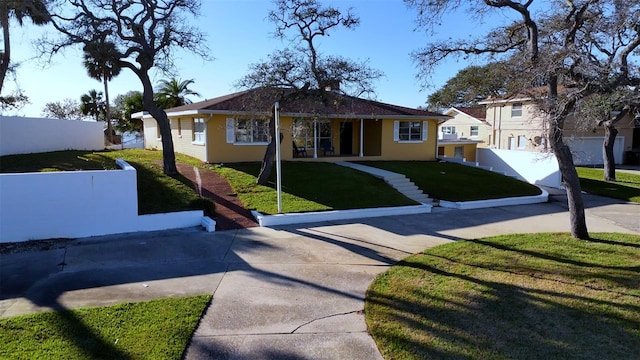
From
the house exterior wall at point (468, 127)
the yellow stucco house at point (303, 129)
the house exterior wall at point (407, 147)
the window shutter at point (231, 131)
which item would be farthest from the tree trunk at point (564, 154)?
the house exterior wall at point (468, 127)

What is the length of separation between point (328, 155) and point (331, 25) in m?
9.90

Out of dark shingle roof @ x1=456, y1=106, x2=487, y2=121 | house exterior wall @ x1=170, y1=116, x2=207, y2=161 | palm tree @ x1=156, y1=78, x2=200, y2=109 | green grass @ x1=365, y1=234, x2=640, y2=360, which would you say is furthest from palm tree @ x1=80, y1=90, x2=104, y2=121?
green grass @ x1=365, y1=234, x2=640, y2=360

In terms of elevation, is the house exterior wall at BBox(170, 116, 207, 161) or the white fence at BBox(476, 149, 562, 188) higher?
the house exterior wall at BBox(170, 116, 207, 161)

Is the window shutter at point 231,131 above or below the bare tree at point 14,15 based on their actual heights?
below

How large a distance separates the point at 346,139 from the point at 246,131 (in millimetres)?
7249

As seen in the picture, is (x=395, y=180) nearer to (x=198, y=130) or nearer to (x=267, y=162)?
(x=267, y=162)

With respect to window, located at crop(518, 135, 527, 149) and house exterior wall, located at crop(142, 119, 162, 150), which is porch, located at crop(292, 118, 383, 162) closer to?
house exterior wall, located at crop(142, 119, 162, 150)

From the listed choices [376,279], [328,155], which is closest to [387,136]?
[328,155]

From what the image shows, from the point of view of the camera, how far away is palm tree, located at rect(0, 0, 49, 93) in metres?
13.6

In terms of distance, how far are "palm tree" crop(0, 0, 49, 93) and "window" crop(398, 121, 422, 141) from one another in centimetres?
1721

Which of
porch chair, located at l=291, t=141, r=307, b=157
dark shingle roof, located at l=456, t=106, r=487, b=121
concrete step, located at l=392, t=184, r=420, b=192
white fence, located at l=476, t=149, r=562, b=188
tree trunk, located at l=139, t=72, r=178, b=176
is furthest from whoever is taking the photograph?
dark shingle roof, located at l=456, t=106, r=487, b=121

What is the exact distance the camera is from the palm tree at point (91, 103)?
4172 cm

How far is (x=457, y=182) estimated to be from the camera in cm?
1855

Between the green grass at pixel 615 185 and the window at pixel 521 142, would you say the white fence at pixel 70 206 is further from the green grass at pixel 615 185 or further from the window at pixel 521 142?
the window at pixel 521 142
